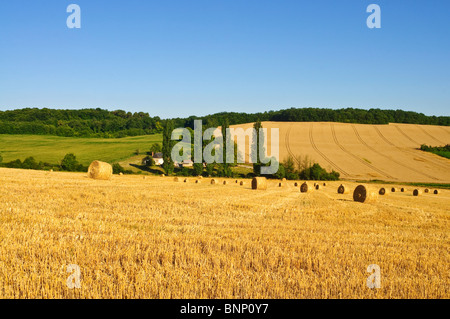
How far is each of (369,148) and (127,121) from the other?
8892 cm

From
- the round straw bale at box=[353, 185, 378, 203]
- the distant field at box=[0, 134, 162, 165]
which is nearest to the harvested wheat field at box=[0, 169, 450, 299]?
the round straw bale at box=[353, 185, 378, 203]

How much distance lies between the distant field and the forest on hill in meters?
8.82

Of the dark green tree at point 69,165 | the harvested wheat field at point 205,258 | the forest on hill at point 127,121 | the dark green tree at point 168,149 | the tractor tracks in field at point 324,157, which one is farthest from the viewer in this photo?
the forest on hill at point 127,121

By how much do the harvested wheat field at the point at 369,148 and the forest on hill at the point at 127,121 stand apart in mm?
8147

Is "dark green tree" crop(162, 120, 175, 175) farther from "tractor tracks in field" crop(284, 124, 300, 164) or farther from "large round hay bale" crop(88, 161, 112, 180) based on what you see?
"large round hay bale" crop(88, 161, 112, 180)

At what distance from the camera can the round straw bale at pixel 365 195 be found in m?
20.4

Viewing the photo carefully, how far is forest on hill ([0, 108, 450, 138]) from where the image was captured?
107 metres

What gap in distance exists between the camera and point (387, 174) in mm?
61875

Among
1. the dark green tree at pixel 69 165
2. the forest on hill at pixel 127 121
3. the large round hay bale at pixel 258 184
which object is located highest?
the forest on hill at pixel 127 121

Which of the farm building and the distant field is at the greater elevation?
the distant field

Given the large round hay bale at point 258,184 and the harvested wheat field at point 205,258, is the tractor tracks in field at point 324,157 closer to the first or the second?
the large round hay bale at point 258,184

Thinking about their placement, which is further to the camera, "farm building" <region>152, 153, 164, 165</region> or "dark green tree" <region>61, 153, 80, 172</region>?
"farm building" <region>152, 153, 164, 165</region>

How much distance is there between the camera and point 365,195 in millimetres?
20484

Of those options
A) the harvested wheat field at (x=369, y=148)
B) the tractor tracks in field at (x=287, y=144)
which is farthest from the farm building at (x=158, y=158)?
the tractor tracks in field at (x=287, y=144)
